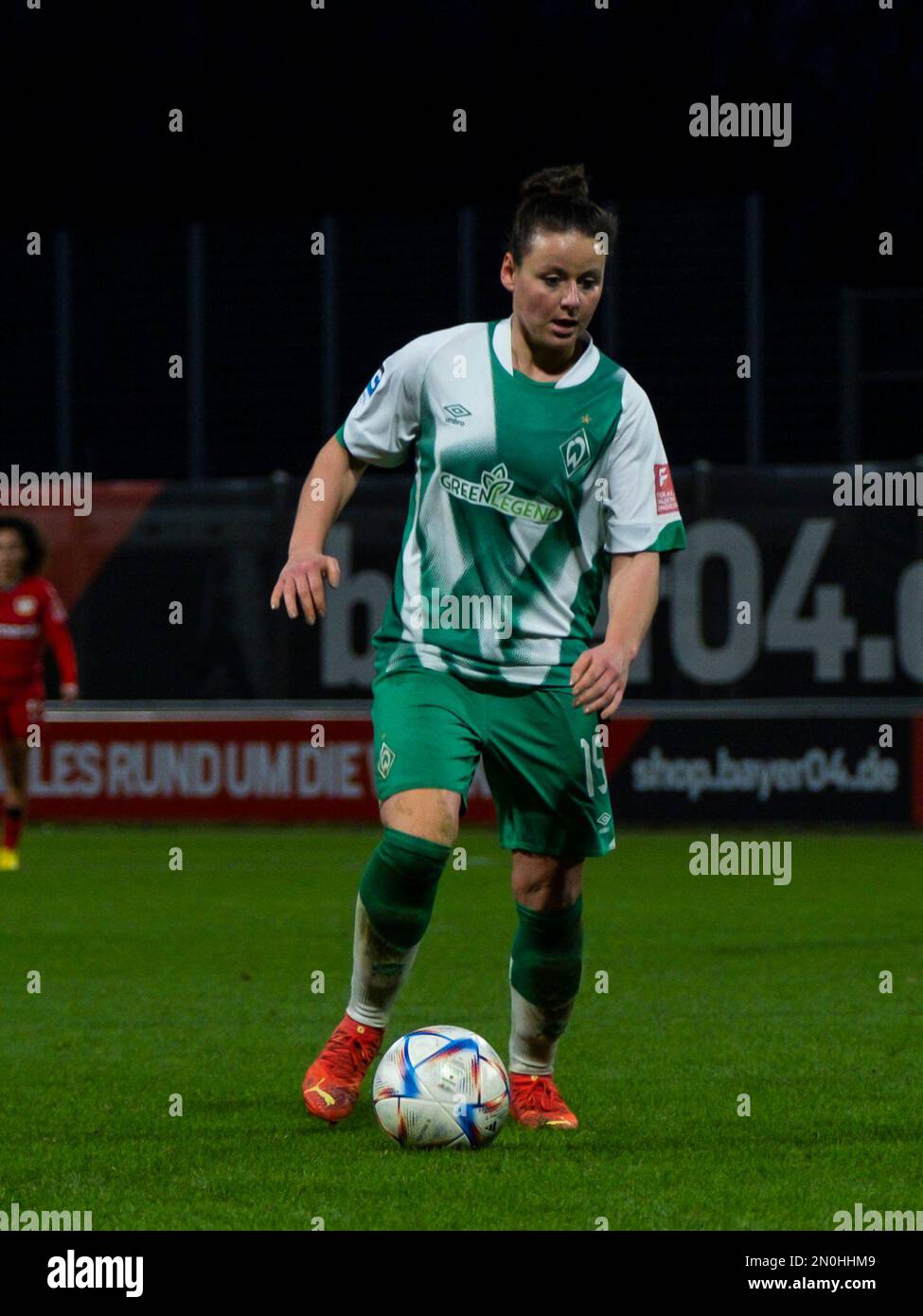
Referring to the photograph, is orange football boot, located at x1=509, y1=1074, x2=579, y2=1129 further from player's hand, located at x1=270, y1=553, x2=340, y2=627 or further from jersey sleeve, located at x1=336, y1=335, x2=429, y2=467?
jersey sleeve, located at x1=336, y1=335, x2=429, y2=467

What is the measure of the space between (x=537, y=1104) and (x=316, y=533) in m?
1.56

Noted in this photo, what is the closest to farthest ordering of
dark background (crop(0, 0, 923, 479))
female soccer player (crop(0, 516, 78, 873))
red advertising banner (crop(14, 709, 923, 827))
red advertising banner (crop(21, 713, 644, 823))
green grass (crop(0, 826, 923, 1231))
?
green grass (crop(0, 826, 923, 1231)) < female soccer player (crop(0, 516, 78, 873)) < red advertising banner (crop(14, 709, 923, 827)) < red advertising banner (crop(21, 713, 644, 823)) < dark background (crop(0, 0, 923, 479))

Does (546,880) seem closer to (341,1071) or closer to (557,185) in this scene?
(341,1071)

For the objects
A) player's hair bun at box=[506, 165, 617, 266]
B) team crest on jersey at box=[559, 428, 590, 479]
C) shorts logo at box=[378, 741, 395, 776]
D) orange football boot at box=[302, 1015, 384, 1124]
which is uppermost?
player's hair bun at box=[506, 165, 617, 266]

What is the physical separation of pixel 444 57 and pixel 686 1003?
22259mm

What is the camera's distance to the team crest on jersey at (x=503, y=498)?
548 cm

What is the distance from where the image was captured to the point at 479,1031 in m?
7.32

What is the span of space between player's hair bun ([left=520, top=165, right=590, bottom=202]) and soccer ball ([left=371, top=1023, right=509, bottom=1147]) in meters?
2.08

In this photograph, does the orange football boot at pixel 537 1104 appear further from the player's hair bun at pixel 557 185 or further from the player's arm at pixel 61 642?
the player's arm at pixel 61 642

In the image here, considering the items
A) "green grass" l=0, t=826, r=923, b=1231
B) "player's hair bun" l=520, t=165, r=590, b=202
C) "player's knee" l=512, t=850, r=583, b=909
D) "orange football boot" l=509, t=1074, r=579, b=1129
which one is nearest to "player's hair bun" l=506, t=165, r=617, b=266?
"player's hair bun" l=520, t=165, r=590, b=202

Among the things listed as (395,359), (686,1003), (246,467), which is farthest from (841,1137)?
(246,467)

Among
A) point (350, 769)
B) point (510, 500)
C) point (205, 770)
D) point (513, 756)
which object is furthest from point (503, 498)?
point (205, 770)

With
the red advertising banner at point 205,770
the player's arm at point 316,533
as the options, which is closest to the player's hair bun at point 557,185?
the player's arm at point 316,533

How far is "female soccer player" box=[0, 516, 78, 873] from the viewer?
48.5 feet
